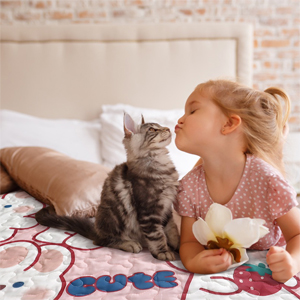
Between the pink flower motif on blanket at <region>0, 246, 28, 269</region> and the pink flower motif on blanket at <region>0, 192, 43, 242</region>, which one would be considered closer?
the pink flower motif on blanket at <region>0, 246, 28, 269</region>

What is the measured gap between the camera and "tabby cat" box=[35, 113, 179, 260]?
107 cm

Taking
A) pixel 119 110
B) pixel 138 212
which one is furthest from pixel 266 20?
pixel 138 212

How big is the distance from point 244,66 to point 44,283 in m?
2.59

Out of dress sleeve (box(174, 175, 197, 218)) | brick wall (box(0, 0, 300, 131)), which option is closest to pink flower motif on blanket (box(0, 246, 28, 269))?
dress sleeve (box(174, 175, 197, 218))

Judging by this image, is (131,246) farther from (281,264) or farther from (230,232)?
(281,264)

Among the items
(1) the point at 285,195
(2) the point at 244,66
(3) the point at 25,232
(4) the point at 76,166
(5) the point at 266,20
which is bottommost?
(3) the point at 25,232

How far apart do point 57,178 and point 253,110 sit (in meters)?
0.96

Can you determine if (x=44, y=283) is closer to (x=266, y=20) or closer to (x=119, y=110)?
(x=119, y=110)

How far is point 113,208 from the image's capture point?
3.70 ft

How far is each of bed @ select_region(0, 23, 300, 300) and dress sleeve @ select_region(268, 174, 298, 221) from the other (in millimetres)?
173

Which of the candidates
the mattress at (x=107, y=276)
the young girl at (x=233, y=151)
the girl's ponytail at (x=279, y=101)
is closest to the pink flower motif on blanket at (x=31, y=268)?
the mattress at (x=107, y=276)

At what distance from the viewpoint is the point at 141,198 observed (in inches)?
42.4

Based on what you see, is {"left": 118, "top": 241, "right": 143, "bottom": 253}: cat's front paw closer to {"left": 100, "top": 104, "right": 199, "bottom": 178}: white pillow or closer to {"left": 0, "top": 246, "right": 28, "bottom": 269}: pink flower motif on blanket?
{"left": 0, "top": 246, "right": 28, "bottom": 269}: pink flower motif on blanket

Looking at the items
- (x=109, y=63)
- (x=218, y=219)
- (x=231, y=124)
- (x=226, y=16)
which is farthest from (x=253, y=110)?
(x=226, y=16)
